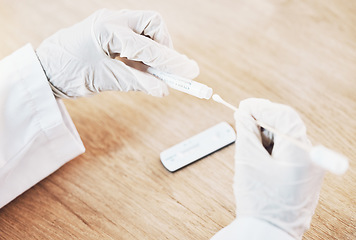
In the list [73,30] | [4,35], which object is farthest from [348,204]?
[4,35]

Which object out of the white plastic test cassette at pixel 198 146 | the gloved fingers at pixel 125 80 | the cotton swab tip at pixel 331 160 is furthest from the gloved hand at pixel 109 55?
the cotton swab tip at pixel 331 160

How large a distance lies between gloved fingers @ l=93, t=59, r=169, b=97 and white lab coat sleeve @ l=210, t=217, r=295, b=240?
34cm

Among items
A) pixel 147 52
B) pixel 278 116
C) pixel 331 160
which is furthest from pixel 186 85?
pixel 331 160

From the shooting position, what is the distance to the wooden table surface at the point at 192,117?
68 cm

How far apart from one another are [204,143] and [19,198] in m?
0.42

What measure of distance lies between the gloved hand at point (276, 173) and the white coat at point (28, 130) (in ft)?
1.23

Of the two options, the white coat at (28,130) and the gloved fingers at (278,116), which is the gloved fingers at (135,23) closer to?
the white coat at (28,130)

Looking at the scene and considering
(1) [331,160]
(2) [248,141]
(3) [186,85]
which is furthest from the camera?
(3) [186,85]

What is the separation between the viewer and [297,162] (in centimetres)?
54

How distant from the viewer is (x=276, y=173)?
1.82 feet

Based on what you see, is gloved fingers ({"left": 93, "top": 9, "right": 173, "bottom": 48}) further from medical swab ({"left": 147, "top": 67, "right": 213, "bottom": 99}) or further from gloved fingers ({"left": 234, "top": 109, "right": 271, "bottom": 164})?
gloved fingers ({"left": 234, "top": 109, "right": 271, "bottom": 164})

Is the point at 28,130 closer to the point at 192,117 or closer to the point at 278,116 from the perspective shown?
the point at 192,117

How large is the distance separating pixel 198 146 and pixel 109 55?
280 mm

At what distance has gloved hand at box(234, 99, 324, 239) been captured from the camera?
54cm
